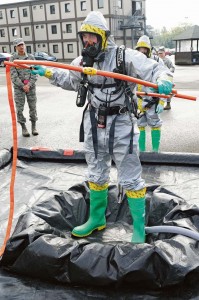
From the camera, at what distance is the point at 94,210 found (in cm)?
323

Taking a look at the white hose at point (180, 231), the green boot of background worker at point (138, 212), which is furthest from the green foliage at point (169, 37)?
the white hose at point (180, 231)

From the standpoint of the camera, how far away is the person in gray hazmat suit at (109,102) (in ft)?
8.82

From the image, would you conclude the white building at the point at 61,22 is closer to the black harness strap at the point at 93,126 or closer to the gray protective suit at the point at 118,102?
the gray protective suit at the point at 118,102

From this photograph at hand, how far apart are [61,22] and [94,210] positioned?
38.2 meters

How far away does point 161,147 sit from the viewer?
6270 mm

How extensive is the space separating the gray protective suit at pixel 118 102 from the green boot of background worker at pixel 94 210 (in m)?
0.28

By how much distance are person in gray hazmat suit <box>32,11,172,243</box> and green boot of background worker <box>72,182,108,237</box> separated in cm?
18

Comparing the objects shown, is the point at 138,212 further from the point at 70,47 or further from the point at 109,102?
the point at 70,47

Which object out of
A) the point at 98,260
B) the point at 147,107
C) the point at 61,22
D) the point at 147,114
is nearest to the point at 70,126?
the point at 147,114

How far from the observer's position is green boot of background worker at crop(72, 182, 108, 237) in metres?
3.17

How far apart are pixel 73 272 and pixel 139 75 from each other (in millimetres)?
1623

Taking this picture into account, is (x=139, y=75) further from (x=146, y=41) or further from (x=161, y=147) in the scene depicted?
(x=161, y=147)

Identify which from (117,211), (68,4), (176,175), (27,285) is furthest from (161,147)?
(68,4)

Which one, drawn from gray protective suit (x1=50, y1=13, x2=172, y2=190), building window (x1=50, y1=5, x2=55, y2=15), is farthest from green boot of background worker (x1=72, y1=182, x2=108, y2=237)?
building window (x1=50, y1=5, x2=55, y2=15)
